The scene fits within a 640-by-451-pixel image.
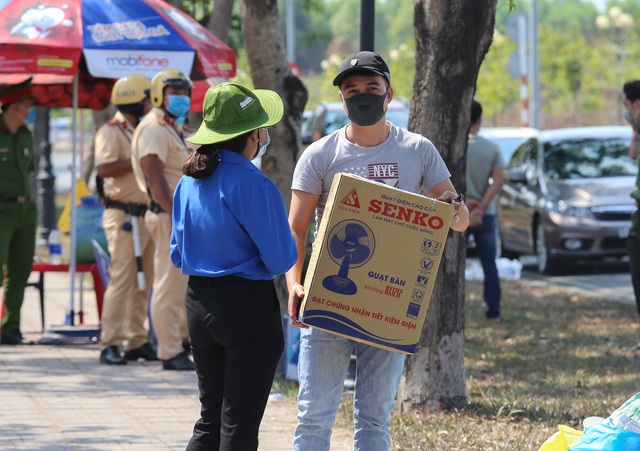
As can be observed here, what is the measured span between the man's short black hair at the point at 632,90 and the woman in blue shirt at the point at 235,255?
5115 mm

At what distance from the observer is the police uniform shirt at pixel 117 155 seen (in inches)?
352

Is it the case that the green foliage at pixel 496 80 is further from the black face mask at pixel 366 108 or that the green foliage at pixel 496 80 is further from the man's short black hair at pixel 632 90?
the black face mask at pixel 366 108

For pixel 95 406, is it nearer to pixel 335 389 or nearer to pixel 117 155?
pixel 117 155

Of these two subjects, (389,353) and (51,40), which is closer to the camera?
(389,353)

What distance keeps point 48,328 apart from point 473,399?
4.35 meters

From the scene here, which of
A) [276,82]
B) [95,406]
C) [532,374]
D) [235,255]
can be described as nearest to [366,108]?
[235,255]

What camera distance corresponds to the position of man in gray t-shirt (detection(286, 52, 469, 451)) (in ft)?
15.5

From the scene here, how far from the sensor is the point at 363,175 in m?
4.73

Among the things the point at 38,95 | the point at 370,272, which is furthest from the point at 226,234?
the point at 38,95

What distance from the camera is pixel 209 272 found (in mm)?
4508

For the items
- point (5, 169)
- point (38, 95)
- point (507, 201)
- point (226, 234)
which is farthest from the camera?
point (507, 201)

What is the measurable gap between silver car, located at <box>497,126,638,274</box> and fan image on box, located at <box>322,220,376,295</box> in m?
10.1

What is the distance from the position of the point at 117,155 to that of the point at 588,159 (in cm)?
795

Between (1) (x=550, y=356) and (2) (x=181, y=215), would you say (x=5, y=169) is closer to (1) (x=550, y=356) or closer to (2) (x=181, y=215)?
(1) (x=550, y=356)
